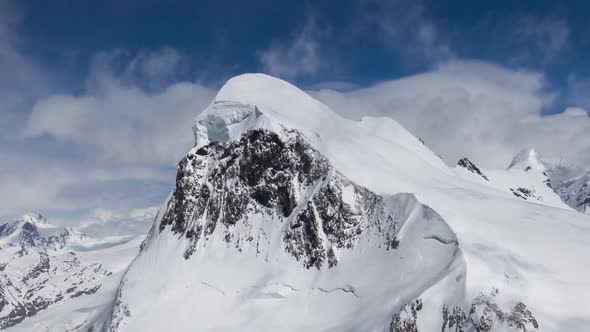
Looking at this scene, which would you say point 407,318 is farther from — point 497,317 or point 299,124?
point 299,124

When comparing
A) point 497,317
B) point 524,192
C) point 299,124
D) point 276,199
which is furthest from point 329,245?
point 524,192

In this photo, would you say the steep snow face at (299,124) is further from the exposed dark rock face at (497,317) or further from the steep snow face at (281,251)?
the exposed dark rock face at (497,317)

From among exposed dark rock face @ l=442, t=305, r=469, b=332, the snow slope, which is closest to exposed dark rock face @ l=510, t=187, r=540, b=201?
the snow slope

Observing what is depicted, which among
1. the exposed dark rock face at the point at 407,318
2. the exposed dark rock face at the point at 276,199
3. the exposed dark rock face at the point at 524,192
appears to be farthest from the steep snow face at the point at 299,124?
the exposed dark rock face at the point at 524,192

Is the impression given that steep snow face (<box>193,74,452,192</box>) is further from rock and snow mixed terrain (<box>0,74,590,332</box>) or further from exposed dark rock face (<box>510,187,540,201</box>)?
exposed dark rock face (<box>510,187,540,201</box>)

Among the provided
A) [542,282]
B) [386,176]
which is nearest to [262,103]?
[386,176]

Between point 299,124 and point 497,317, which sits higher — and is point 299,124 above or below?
above

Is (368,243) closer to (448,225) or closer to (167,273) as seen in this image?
(448,225)

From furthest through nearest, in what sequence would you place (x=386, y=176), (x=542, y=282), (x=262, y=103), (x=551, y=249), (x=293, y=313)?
(x=262, y=103)
(x=386, y=176)
(x=293, y=313)
(x=551, y=249)
(x=542, y=282)
